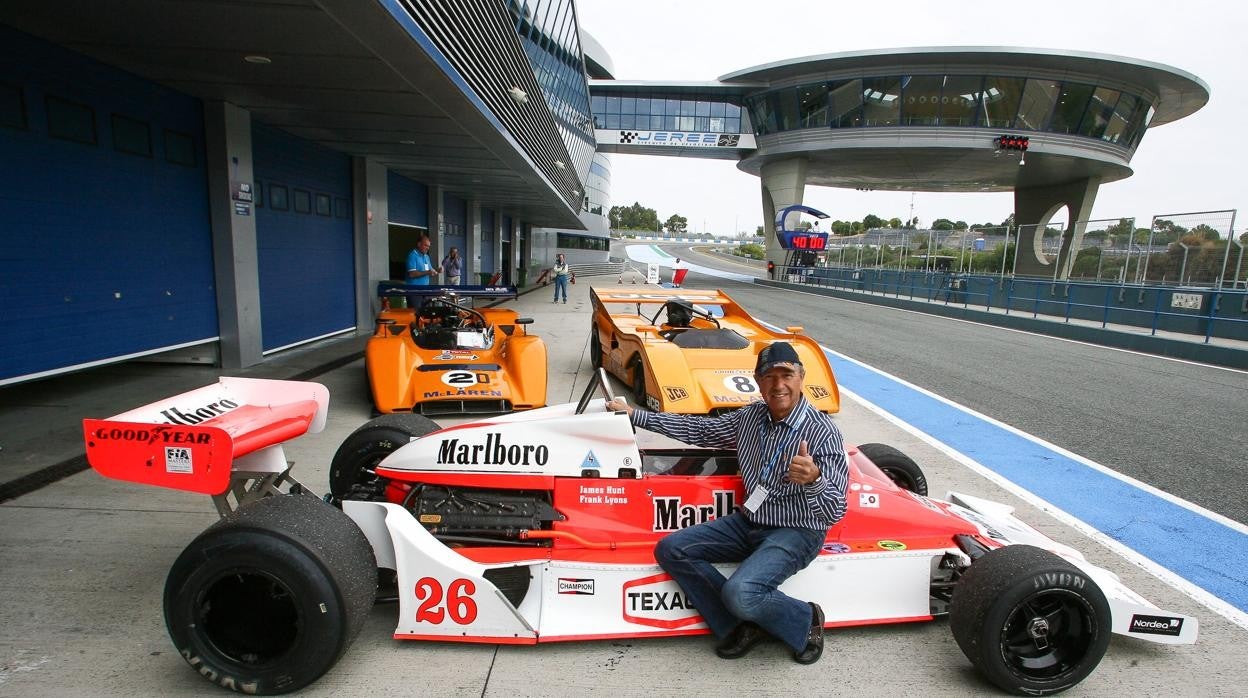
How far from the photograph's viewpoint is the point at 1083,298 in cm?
1748

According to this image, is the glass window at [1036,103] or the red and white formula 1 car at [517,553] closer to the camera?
the red and white formula 1 car at [517,553]

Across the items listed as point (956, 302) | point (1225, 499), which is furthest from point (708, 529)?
point (956, 302)

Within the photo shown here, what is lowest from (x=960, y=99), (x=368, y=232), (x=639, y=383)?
(x=639, y=383)

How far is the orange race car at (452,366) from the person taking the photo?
5895 mm

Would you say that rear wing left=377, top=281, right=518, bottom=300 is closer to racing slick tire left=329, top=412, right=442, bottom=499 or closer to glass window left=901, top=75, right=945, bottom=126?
racing slick tire left=329, top=412, right=442, bottom=499

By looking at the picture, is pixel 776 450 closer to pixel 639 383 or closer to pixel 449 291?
pixel 639 383

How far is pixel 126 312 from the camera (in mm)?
6453

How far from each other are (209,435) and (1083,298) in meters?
20.6

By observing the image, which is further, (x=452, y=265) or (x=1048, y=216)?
(x=1048, y=216)

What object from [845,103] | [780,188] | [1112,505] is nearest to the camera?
[1112,505]

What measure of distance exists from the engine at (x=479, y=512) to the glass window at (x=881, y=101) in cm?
3763

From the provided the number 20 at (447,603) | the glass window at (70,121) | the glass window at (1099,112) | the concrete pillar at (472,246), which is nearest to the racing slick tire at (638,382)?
the number 20 at (447,603)

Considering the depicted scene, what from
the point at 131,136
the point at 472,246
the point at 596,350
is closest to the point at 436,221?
the point at 472,246

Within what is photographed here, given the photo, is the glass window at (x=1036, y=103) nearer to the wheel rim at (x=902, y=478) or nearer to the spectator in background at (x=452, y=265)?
the spectator in background at (x=452, y=265)
